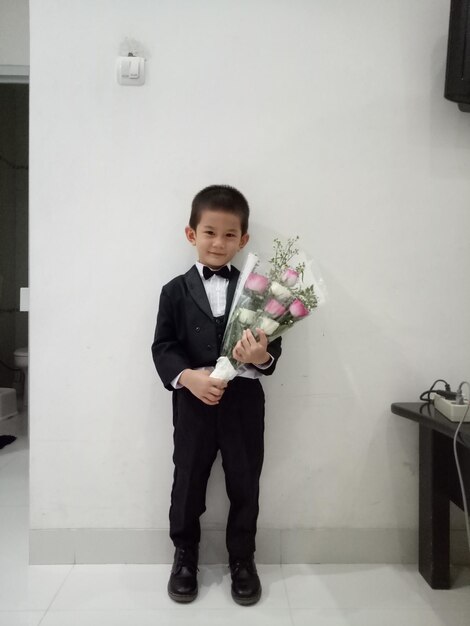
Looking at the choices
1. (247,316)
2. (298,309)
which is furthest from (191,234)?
(298,309)

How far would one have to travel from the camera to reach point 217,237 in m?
1.35

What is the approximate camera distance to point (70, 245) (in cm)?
152

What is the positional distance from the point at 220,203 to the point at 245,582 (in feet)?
4.05

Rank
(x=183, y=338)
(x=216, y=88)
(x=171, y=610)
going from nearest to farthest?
(x=171, y=610)
(x=183, y=338)
(x=216, y=88)

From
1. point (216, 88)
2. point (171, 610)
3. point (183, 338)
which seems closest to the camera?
point (171, 610)

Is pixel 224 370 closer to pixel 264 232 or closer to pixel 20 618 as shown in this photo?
pixel 264 232

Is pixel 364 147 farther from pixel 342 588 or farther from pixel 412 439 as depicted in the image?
pixel 342 588

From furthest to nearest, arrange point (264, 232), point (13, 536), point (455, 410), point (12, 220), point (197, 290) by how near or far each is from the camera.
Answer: point (12, 220), point (13, 536), point (264, 232), point (197, 290), point (455, 410)

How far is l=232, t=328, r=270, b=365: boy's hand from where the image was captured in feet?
3.86

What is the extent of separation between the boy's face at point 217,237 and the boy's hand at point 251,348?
306 mm

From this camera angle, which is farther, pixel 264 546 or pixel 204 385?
pixel 264 546

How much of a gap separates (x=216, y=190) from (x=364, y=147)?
602 millimetres

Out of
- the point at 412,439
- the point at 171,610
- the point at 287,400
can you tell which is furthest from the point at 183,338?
the point at 412,439

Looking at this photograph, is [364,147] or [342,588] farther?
[364,147]
